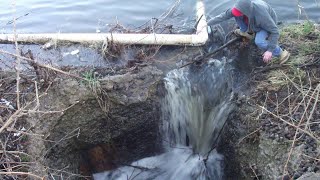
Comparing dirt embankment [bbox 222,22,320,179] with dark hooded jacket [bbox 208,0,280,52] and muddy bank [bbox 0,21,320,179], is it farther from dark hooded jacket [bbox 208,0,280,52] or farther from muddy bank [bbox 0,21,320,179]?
dark hooded jacket [bbox 208,0,280,52]

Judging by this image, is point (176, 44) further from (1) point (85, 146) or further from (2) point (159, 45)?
(1) point (85, 146)

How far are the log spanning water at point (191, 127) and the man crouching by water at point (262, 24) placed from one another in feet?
2.10

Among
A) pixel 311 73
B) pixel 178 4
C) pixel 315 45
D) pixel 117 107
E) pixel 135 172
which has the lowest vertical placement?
pixel 135 172

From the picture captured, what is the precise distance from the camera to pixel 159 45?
534cm

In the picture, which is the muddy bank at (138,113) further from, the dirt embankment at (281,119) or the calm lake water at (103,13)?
the calm lake water at (103,13)

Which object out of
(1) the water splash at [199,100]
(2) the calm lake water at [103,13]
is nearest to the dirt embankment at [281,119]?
(1) the water splash at [199,100]

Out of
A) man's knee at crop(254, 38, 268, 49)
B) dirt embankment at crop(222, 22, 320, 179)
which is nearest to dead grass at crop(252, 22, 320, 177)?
dirt embankment at crop(222, 22, 320, 179)

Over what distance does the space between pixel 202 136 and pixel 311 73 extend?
1700 mm

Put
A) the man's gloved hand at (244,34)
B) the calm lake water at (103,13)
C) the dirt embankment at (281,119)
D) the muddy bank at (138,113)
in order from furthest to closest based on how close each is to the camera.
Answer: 1. the calm lake water at (103,13)
2. the man's gloved hand at (244,34)
3. the muddy bank at (138,113)
4. the dirt embankment at (281,119)

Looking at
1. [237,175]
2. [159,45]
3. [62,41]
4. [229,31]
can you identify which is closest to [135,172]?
[237,175]

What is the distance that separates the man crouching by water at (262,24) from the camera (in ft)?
15.5

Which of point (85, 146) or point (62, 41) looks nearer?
point (85, 146)

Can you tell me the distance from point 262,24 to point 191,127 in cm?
173

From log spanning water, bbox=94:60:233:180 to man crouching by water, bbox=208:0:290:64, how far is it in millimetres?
640
